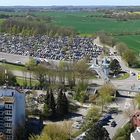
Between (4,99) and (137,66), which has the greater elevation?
(4,99)

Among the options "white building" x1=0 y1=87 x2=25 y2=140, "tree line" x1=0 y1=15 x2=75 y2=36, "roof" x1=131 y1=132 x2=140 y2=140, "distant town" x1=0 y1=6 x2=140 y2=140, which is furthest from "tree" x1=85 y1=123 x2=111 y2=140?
"tree line" x1=0 y1=15 x2=75 y2=36

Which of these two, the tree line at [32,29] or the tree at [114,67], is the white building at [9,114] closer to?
the tree at [114,67]

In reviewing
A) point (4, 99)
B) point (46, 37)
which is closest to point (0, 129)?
point (4, 99)

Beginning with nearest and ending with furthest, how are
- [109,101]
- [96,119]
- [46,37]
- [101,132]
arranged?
[101,132]
[96,119]
[109,101]
[46,37]

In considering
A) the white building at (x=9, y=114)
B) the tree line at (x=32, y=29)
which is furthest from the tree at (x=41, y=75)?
the tree line at (x=32, y=29)

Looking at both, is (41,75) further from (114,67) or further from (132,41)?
(132,41)

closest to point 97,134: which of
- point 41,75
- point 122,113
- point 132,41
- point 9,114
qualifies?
point 9,114

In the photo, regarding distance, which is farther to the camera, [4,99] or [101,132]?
[4,99]

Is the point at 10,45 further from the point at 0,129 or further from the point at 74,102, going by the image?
the point at 0,129
